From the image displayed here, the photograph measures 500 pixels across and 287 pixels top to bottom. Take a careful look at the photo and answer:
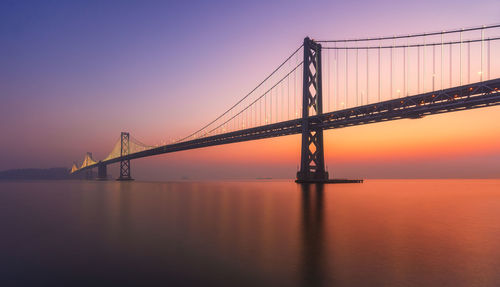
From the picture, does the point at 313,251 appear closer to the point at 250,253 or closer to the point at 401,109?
the point at 250,253

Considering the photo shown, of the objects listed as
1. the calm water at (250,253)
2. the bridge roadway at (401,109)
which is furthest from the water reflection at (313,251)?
the bridge roadway at (401,109)

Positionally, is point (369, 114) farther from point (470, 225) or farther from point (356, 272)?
point (356, 272)

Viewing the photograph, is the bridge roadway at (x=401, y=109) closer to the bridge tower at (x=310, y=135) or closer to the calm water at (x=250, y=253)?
the bridge tower at (x=310, y=135)

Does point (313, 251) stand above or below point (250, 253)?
below

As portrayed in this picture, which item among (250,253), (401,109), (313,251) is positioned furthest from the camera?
(401,109)

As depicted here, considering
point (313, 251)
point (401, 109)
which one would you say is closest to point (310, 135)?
point (401, 109)

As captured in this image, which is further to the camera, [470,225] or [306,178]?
[306,178]

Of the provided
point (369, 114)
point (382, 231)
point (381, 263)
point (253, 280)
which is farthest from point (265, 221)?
point (369, 114)

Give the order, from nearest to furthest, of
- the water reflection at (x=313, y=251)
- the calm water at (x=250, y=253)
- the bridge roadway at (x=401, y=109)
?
the calm water at (x=250, y=253), the water reflection at (x=313, y=251), the bridge roadway at (x=401, y=109)
